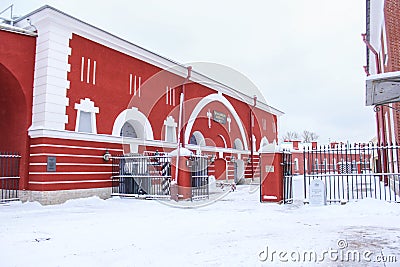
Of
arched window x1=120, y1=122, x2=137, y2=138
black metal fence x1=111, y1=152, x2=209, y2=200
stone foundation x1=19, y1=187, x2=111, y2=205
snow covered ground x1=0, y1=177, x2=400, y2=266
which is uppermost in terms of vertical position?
arched window x1=120, y1=122, x2=137, y2=138

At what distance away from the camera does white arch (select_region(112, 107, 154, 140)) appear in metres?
13.0

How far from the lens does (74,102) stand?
1138 centimetres

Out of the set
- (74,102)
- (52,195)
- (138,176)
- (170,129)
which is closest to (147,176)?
(138,176)

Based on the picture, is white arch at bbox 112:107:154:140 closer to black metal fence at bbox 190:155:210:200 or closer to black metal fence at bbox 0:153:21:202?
black metal fence at bbox 190:155:210:200

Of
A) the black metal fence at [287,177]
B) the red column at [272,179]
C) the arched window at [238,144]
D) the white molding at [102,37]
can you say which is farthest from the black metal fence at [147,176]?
the arched window at [238,144]

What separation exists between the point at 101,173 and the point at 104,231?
6.12 m

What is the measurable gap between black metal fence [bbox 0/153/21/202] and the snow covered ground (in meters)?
1.59

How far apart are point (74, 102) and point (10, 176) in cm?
301

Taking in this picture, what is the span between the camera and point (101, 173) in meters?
12.1

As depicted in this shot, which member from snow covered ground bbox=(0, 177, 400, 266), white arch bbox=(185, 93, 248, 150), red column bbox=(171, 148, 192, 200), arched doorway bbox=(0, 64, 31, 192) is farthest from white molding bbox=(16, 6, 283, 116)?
snow covered ground bbox=(0, 177, 400, 266)

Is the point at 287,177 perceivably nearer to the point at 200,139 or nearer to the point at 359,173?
the point at 359,173

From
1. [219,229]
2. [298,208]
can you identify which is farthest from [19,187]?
[298,208]

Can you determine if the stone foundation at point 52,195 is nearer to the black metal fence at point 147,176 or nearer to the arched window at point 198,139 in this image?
the black metal fence at point 147,176

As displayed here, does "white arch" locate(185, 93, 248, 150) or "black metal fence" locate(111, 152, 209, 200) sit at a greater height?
"white arch" locate(185, 93, 248, 150)
